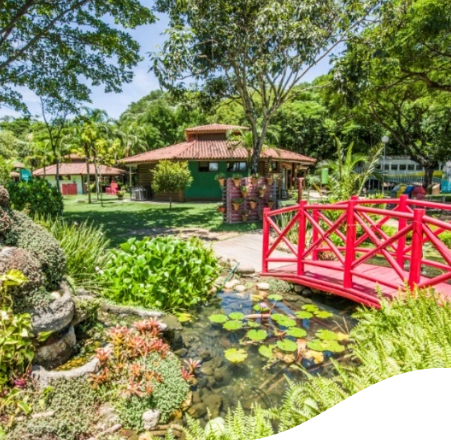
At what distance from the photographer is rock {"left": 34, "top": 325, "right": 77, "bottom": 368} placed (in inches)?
128

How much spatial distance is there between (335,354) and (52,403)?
303 centimetres

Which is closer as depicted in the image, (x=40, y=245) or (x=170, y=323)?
(x=40, y=245)

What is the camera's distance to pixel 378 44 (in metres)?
11.7

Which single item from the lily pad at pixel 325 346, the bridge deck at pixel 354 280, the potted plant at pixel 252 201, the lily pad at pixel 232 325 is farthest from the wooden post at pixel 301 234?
the potted plant at pixel 252 201

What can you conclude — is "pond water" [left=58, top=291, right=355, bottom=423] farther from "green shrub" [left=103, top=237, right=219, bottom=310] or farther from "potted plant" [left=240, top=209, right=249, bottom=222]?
"potted plant" [left=240, top=209, right=249, bottom=222]

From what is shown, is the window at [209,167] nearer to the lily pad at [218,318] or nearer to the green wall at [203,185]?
the green wall at [203,185]

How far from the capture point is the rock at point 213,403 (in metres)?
3.14

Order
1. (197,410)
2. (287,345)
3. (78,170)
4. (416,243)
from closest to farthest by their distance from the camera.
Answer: (197,410) < (416,243) < (287,345) < (78,170)

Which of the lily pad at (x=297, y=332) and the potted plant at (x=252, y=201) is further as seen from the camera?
the potted plant at (x=252, y=201)

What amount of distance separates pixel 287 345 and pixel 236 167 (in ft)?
65.9

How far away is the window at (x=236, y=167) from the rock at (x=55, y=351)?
20.6 m

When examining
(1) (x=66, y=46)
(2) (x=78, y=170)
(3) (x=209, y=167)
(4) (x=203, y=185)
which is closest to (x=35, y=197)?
(1) (x=66, y=46)

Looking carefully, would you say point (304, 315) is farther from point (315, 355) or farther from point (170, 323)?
point (170, 323)

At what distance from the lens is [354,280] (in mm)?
5543
